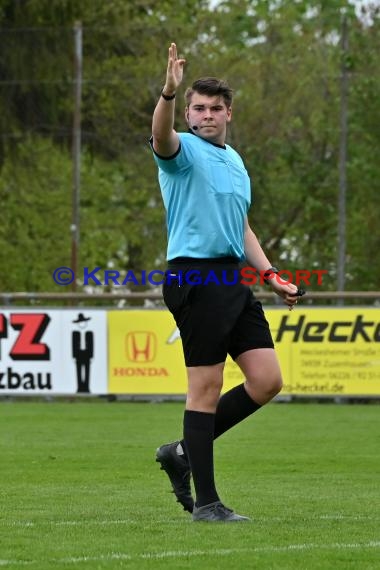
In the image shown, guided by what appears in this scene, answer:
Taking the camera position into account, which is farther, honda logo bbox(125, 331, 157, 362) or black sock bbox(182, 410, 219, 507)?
honda logo bbox(125, 331, 157, 362)

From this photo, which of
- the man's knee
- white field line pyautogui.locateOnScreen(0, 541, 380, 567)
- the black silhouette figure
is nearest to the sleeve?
the man's knee

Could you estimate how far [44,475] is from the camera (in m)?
9.88

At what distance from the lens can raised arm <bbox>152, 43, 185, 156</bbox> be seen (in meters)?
6.62

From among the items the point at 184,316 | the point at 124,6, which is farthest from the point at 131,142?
the point at 184,316

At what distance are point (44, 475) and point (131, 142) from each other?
77.4 feet

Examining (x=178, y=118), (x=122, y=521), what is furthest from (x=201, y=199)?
(x=178, y=118)

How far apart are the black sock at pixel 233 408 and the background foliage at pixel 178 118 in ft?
62.7

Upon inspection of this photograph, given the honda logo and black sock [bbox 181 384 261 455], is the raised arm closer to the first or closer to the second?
black sock [bbox 181 384 261 455]

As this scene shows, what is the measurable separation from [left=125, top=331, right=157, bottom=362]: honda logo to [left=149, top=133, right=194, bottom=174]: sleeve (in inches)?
468

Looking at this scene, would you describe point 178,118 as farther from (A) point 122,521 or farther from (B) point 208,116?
(A) point 122,521

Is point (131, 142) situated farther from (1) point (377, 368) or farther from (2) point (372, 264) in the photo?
(1) point (377, 368)

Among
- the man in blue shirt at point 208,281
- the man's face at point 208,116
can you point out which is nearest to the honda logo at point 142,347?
the man in blue shirt at point 208,281

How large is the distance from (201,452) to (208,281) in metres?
0.82

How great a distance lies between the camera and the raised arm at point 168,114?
6617 millimetres
